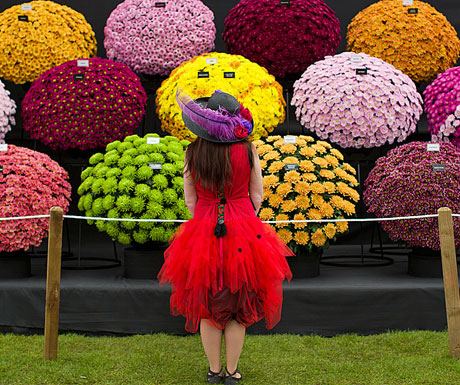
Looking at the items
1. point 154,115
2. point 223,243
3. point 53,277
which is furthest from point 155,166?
point 154,115

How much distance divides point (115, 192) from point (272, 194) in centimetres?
94

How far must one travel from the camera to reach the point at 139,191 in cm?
355

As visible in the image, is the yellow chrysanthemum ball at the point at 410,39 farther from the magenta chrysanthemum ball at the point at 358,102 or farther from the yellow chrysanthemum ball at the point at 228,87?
the yellow chrysanthemum ball at the point at 228,87

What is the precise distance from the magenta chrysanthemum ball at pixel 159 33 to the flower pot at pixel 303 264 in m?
1.87

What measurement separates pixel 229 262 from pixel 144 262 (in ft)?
4.43

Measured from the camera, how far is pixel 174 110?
4.21 meters

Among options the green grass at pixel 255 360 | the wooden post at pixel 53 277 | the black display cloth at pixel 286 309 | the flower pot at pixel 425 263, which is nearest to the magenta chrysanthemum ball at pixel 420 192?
the flower pot at pixel 425 263

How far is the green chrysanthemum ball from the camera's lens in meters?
3.55

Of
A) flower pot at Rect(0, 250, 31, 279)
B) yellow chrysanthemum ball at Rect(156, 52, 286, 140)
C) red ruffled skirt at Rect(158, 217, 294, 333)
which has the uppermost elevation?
yellow chrysanthemum ball at Rect(156, 52, 286, 140)

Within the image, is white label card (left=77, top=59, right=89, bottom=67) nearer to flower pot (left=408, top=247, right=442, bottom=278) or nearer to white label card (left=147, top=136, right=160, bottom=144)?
white label card (left=147, top=136, right=160, bottom=144)

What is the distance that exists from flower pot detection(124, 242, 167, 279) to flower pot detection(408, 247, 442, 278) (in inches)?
61.9

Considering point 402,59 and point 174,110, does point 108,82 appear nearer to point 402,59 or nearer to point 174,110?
point 174,110

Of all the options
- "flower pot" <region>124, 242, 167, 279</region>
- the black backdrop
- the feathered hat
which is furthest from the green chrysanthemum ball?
the feathered hat

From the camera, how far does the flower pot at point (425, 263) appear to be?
3730 mm
